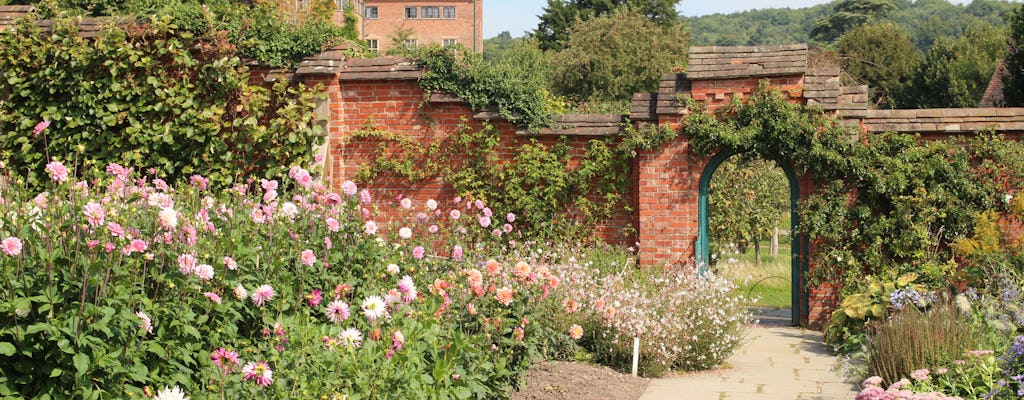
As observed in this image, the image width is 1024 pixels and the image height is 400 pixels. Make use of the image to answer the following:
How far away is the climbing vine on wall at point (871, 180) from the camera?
974 centimetres

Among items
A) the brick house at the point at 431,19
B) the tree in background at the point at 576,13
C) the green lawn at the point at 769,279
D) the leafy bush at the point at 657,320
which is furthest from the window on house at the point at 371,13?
the leafy bush at the point at 657,320

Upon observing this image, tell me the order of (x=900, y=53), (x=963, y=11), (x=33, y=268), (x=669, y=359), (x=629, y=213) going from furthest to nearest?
(x=963, y=11) < (x=900, y=53) < (x=629, y=213) < (x=669, y=359) < (x=33, y=268)

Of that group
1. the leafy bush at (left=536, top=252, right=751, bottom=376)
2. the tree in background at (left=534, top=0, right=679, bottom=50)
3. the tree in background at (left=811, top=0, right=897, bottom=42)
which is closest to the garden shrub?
the leafy bush at (left=536, top=252, right=751, bottom=376)

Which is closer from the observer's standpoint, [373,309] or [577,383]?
[373,309]

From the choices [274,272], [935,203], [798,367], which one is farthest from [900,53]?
[274,272]

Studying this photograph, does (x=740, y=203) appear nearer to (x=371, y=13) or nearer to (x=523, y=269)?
(x=523, y=269)

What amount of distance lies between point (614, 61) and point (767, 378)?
2252 centimetres

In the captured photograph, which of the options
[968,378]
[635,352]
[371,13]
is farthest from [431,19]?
[968,378]

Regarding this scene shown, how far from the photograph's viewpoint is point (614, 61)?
2933cm

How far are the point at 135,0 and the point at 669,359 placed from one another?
7.54m

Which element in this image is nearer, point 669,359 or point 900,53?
point 669,359

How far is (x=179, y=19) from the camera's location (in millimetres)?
10914

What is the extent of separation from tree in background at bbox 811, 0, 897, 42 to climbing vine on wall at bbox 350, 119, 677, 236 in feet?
157

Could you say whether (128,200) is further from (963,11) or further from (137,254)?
(963,11)
